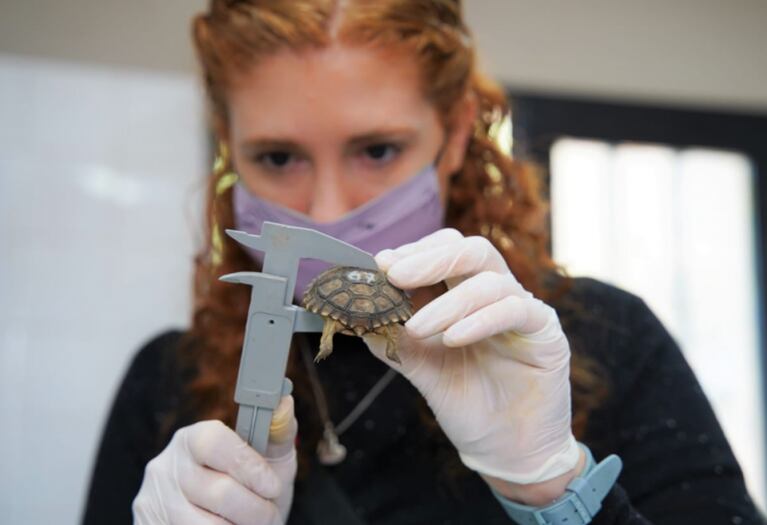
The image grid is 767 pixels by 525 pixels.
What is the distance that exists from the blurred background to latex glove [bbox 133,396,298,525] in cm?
112

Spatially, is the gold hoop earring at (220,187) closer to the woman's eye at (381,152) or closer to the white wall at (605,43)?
the woman's eye at (381,152)

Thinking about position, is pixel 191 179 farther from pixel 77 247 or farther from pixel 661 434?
pixel 661 434

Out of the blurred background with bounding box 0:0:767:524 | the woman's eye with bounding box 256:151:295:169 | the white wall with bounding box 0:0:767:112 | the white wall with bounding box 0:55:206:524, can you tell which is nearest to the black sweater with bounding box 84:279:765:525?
the woman's eye with bounding box 256:151:295:169

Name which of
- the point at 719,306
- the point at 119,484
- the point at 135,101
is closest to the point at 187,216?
the point at 135,101

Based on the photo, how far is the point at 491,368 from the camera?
94 centimetres

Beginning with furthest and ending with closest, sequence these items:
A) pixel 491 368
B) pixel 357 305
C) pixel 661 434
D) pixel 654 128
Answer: pixel 654 128 < pixel 661 434 < pixel 491 368 < pixel 357 305

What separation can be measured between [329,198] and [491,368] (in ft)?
1.35

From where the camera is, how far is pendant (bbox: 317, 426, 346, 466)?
1233 millimetres

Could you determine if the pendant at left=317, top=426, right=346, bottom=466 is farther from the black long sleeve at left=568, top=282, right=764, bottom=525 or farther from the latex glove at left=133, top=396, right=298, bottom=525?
the black long sleeve at left=568, top=282, right=764, bottom=525

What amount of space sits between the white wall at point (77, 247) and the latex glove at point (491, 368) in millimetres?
1641

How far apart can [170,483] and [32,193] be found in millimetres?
1727

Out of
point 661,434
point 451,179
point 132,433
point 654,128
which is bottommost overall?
point 132,433

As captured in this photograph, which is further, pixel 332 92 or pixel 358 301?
pixel 332 92

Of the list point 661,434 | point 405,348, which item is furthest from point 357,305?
point 661,434
